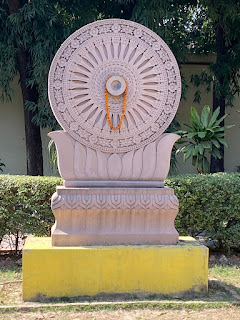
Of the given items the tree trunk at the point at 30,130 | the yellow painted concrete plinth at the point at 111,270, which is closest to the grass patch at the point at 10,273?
the yellow painted concrete plinth at the point at 111,270

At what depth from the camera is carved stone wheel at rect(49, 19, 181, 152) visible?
4.35m

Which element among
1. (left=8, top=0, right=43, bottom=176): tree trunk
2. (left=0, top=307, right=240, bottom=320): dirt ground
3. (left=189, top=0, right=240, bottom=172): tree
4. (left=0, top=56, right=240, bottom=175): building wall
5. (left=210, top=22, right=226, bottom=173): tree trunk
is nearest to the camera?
(left=0, top=307, right=240, bottom=320): dirt ground

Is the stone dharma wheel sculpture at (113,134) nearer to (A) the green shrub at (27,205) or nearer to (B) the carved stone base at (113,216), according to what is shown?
(B) the carved stone base at (113,216)

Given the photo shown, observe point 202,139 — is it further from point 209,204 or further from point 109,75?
point 109,75

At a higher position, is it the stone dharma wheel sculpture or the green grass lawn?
the stone dharma wheel sculpture

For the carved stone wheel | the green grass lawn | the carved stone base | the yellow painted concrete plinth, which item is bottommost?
the green grass lawn

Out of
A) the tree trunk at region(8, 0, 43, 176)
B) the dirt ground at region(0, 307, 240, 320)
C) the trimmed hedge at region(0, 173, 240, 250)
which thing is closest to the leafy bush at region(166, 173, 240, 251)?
the trimmed hedge at region(0, 173, 240, 250)

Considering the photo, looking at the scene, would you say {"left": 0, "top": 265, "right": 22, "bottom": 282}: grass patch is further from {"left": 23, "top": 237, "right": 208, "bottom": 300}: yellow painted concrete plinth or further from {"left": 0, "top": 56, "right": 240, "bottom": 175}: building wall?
A: {"left": 0, "top": 56, "right": 240, "bottom": 175}: building wall

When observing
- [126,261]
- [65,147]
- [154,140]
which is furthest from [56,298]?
[154,140]

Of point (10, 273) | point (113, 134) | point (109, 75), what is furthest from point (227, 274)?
point (109, 75)

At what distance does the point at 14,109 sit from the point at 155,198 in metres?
6.79

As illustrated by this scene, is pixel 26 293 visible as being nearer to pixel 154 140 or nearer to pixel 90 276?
pixel 90 276

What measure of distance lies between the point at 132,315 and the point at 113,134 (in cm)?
159

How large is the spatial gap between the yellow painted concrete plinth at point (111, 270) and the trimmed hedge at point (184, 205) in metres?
1.54
